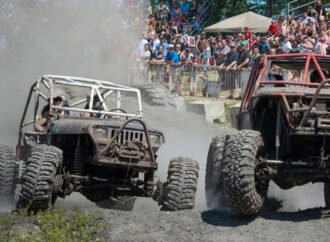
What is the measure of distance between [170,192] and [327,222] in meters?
1.96

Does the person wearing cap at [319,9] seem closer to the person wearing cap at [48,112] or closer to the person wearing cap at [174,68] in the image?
the person wearing cap at [174,68]

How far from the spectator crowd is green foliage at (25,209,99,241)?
8608mm

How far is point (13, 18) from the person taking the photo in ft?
67.5

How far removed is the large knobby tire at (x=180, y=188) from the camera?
327 inches

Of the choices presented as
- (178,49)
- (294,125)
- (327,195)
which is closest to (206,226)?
(294,125)

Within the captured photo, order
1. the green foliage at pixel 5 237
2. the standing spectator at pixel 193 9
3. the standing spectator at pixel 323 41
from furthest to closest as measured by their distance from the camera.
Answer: the standing spectator at pixel 193 9 → the standing spectator at pixel 323 41 → the green foliage at pixel 5 237

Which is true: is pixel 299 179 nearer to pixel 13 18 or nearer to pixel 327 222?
pixel 327 222

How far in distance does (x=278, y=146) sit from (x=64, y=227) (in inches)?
95.8

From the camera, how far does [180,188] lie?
8328 millimetres

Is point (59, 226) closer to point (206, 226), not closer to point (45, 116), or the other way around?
point (206, 226)

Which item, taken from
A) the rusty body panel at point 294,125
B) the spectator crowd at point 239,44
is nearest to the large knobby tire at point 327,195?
the rusty body panel at point 294,125

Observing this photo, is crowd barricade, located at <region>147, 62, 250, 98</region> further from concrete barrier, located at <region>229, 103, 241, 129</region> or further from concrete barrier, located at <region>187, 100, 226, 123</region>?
concrete barrier, located at <region>229, 103, 241, 129</region>

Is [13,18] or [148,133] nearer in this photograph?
[148,133]

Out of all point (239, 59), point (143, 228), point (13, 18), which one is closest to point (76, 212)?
point (143, 228)
